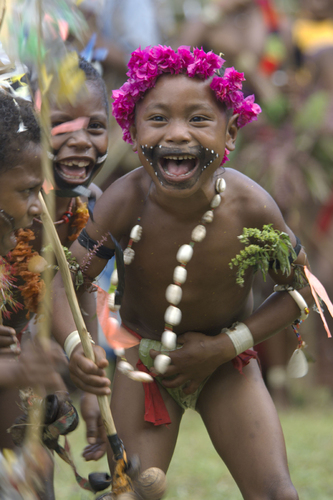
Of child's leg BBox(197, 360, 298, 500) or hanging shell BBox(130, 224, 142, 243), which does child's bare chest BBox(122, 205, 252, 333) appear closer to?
hanging shell BBox(130, 224, 142, 243)

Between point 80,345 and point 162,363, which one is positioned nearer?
point 80,345

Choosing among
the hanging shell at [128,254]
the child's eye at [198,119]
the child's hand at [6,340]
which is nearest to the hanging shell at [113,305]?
the hanging shell at [128,254]

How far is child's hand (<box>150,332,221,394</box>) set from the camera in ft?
8.59

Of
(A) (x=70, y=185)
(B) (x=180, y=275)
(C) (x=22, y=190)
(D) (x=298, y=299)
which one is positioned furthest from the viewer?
(A) (x=70, y=185)

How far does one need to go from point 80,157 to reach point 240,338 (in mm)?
1044

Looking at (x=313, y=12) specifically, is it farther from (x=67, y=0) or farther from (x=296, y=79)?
(x=67, y=0)

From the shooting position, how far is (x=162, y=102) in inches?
97.0

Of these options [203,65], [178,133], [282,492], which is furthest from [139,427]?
[203,65]

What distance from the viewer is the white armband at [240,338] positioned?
8.70 feet

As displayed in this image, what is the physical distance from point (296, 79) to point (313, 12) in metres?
1.85

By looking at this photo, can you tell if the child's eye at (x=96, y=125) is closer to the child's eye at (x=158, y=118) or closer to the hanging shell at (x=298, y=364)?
the child's eye at (x=158, y=118)

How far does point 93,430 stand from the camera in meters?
2.82

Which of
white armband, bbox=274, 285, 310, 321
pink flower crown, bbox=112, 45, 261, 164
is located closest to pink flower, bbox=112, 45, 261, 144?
pink flower crown, bbox=112, 45, 261, 164

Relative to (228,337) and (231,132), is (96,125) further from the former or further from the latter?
(228,337)
